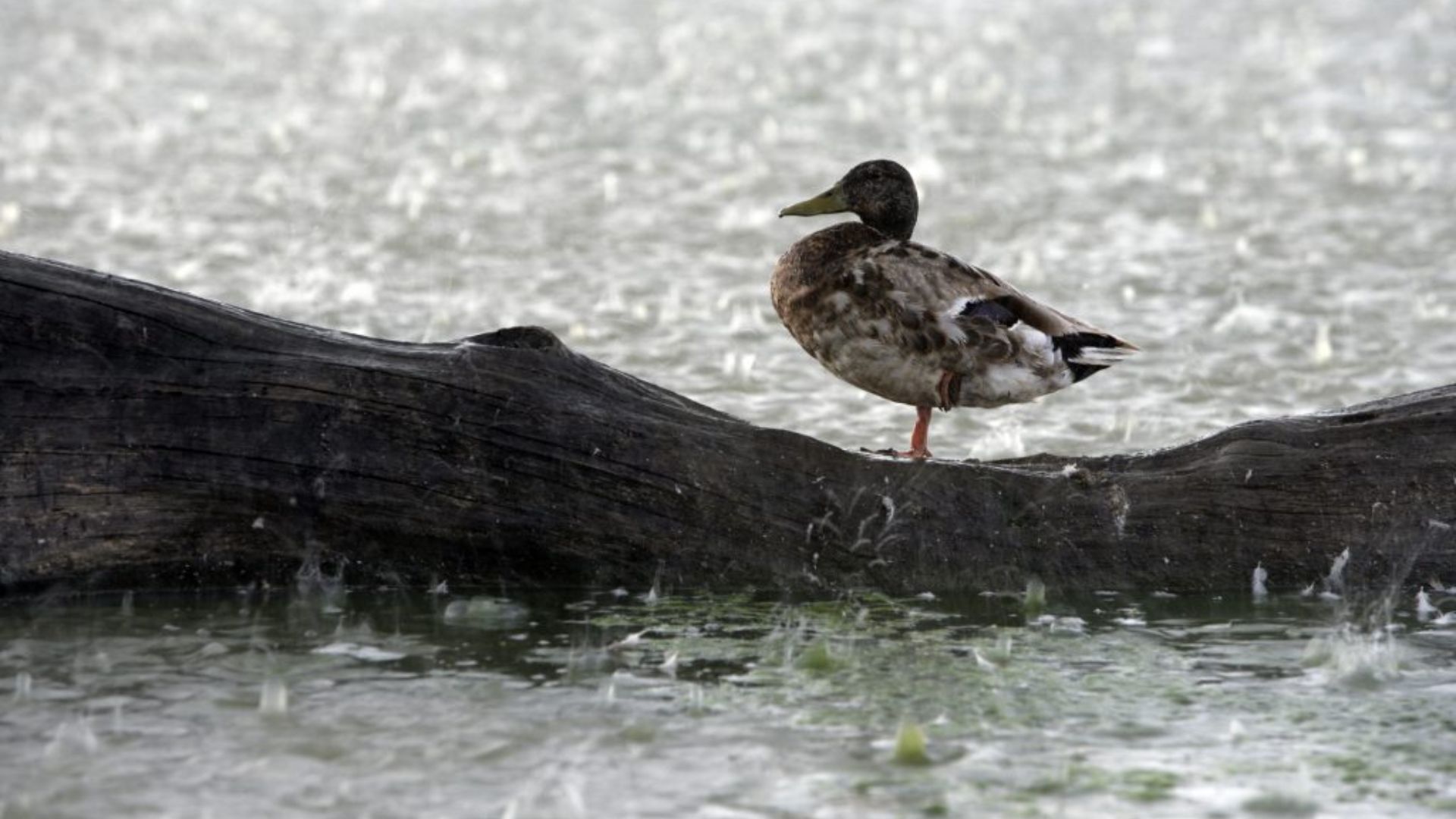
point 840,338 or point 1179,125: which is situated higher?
point 1179,125

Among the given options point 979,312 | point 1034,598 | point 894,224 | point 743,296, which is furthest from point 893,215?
point 743,296

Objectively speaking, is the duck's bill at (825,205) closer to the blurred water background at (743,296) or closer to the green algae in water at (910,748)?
the blurred water background at (743,296)

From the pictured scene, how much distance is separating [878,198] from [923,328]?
75cm

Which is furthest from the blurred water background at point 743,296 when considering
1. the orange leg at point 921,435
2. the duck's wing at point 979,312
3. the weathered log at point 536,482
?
the duck's wing at point 979,312

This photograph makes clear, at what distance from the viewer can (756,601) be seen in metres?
7.66

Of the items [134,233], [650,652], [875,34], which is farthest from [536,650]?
[875,34]

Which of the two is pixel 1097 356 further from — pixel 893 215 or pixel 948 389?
pixel 893 215

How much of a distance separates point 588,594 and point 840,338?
138cm

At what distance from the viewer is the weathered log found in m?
7.29

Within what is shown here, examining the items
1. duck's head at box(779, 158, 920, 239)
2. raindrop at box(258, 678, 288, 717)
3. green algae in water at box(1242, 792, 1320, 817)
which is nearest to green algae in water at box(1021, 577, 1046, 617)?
duck's head at box(779, 158, 920, 239)

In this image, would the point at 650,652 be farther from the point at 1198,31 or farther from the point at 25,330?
the point at 1198,31

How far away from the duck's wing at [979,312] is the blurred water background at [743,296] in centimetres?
99

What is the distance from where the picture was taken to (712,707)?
6.47 m

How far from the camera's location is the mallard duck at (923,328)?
→ 7957 millimetres
